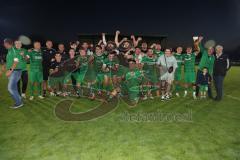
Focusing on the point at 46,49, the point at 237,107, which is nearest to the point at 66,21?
the point at 46,49

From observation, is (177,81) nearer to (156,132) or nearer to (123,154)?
(156,132)

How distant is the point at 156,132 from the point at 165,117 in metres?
1.41

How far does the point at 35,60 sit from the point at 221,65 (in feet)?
25.8

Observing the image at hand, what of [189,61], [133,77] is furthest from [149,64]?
[189,61]

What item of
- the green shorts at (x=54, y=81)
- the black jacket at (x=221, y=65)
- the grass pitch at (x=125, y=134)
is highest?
the black jacket at (x=221, y=65)

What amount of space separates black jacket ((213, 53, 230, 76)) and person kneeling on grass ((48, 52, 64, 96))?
682cm

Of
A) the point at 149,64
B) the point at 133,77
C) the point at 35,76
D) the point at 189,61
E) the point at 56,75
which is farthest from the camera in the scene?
the point at 189,61

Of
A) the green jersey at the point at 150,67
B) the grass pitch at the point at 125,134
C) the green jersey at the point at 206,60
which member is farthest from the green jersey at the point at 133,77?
the green jersey at the point at 206,60

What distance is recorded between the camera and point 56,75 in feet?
33.4

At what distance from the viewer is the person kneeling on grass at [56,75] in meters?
9.93

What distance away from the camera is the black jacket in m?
9.27

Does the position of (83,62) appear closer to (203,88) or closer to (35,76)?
(35,76)

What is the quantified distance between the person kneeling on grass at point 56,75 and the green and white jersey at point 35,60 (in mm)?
688

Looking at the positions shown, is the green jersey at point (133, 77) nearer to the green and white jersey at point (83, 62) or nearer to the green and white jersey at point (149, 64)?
the green and white jersey at point (149, 64)
